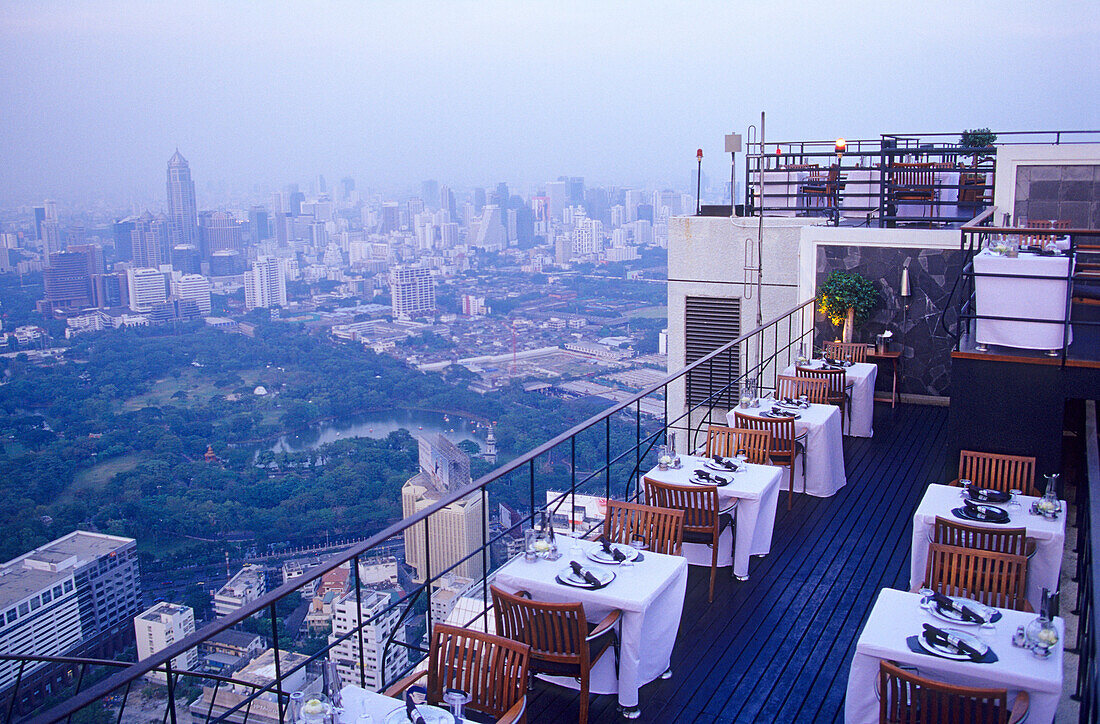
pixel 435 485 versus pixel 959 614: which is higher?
pixel 959 614

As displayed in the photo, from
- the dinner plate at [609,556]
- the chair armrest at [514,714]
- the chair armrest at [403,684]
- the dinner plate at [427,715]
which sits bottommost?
the chair armrest at [403,684]

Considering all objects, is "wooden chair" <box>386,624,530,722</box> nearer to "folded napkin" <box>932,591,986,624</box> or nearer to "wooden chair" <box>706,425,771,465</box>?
"folded napkin" <box>932,591,986,624</box>

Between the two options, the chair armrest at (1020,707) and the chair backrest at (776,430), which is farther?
the chair backrest at (776,430)

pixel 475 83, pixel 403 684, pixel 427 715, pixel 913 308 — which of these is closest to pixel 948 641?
pixel 427 715

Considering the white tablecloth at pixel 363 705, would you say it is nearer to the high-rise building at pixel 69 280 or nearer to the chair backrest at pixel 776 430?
the chair backrest at pixel 776 430

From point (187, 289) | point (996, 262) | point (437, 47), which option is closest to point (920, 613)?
point (996, 262)

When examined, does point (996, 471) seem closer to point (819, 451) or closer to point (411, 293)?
point (819, 451)

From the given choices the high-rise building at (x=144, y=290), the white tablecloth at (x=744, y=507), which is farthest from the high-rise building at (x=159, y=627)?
the high-rise building at (x=144, y=290)
